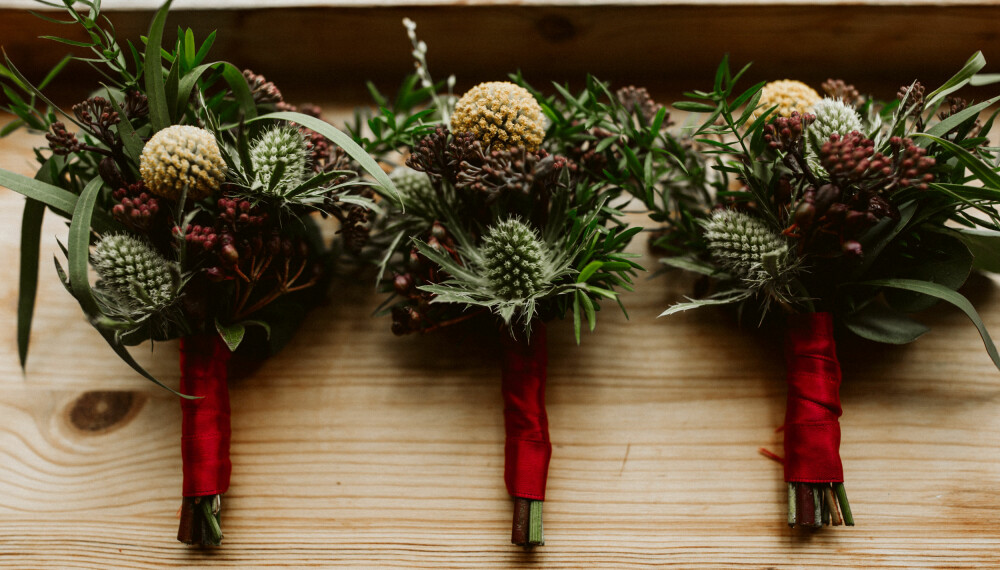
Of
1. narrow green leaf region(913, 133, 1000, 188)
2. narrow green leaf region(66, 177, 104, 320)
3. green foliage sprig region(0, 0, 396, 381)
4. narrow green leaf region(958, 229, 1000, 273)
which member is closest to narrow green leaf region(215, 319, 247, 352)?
green foliage sprig region(0, 0, 396, 381)

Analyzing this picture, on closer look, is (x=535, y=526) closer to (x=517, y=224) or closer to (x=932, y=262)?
(x=517, y=224)

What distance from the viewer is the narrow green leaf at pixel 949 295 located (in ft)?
2.80

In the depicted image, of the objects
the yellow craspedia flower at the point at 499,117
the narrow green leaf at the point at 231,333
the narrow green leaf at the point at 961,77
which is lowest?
the narrow green leaf at the point at 231,333

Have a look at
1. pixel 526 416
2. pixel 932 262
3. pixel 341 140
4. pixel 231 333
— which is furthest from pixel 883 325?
pixel 231 333

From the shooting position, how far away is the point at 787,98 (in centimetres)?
92

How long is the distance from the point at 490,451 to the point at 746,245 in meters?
0.51

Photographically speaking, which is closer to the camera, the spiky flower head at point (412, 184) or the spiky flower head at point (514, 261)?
the spiky flower head at point (514, 261)

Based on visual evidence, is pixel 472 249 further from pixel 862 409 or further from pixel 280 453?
pixel 862 409

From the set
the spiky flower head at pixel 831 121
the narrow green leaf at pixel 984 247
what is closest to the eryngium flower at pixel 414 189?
the spiky flower head at pixel 831 121

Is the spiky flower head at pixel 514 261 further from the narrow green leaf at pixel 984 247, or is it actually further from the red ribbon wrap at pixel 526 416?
the narrow green leaf at pixel 984 247

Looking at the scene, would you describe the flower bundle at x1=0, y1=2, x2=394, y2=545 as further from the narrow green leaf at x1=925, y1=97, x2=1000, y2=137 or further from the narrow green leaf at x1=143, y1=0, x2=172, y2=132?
the narrow green leaf at x1=925, y1=97, x2=1000, y2=137

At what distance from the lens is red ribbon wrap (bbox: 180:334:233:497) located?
3.04 ft

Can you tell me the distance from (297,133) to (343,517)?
60 centimetres

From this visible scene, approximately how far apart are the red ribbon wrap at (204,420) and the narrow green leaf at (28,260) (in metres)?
0.24
